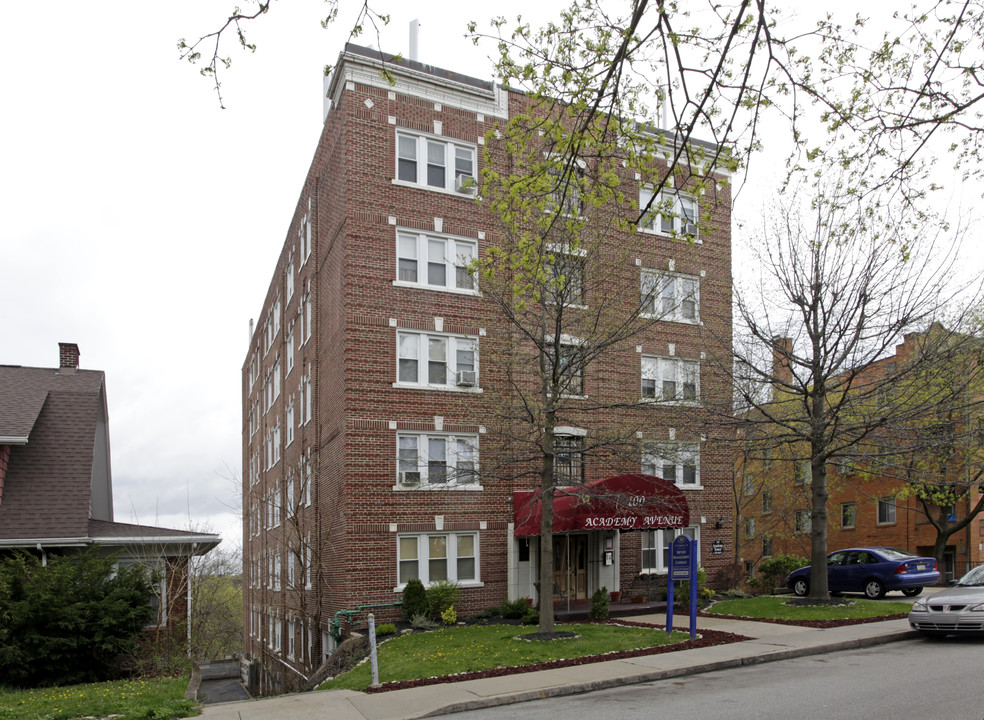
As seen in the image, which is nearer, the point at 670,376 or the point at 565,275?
the point at 565,275

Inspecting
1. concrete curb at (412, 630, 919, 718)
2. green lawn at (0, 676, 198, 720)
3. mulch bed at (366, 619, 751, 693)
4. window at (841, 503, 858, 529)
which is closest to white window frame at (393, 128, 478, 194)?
mulch bed at (366, 619, 751, 693)

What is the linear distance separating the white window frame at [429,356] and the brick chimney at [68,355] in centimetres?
1349

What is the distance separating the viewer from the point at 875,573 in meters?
24.4

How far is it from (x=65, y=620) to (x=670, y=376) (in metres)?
17.4

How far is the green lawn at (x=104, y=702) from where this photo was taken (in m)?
11.9

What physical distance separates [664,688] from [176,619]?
46.5 ft

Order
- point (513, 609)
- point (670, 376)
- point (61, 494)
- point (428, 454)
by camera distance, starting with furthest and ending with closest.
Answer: point (670, 376), point (428, 454), point (513, 609), point (61, 494)

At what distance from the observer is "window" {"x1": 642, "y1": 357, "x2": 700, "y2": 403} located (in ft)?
68.8

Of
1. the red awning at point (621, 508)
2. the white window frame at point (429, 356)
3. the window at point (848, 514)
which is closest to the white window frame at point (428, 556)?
the red awning at point (621, 508)

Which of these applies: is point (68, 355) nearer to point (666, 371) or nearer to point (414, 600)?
point (414, 600)

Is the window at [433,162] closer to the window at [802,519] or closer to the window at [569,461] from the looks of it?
the window at [569,461]

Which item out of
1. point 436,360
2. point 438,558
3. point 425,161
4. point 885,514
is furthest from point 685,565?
point 885,514

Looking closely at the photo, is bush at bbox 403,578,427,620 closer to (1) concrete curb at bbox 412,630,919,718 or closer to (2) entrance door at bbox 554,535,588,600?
(2) entrance door at bbox 554,535,588,600

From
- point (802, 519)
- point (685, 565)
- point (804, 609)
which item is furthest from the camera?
point (802, 519)
